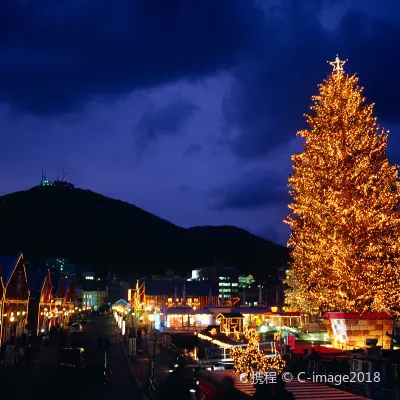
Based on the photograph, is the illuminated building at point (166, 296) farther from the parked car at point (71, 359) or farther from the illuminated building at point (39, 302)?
the parked car at point (71, 359)

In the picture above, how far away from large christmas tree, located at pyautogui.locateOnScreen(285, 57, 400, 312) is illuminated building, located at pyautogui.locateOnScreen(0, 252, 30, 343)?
77.3 feet

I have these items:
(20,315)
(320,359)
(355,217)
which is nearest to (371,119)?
(355,217)

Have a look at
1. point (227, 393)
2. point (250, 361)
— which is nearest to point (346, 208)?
point (250, 361)

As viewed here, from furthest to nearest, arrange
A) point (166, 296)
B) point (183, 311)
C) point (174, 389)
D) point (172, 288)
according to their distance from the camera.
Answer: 1. point (172, 288)
2. point (166, 296)
3. point (183, 311)
4. point (174, 389)

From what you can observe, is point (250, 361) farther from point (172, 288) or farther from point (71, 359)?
point (172, 288)

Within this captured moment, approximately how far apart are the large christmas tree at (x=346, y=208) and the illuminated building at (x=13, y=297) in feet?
77.3

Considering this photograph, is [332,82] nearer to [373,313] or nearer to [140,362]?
[373,313]

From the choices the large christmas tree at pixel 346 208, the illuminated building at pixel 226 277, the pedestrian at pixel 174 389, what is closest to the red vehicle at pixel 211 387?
the pedestrian at pixel 174 389

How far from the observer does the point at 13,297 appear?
38.7 metres

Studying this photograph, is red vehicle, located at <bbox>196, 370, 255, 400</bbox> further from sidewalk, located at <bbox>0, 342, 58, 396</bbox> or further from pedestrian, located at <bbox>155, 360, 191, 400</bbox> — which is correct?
sidewalk, located at <bbox>0, 342, 58, 396</bbox>

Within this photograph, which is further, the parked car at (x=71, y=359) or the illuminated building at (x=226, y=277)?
the illuminated building at (x=226, y=277)

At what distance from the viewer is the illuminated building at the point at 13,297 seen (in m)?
36.5

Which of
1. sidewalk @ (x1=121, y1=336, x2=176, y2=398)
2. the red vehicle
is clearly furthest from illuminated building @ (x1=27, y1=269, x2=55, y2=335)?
the red vehicle

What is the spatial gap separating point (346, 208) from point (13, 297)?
2861 cm
